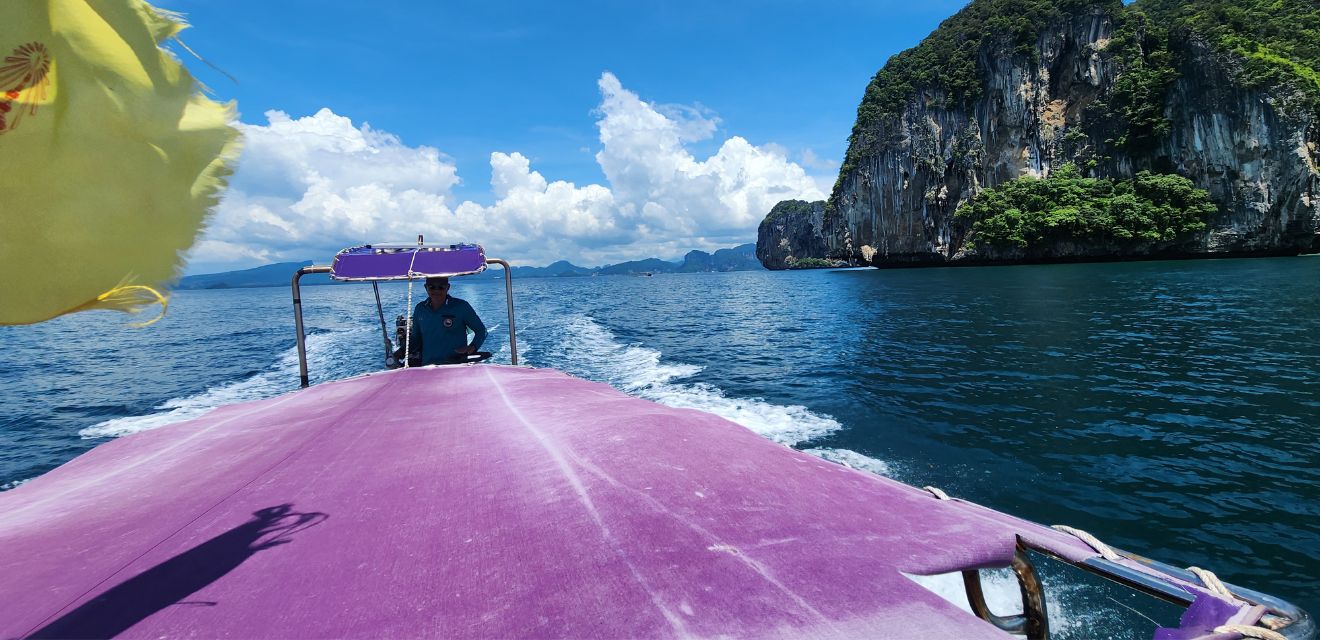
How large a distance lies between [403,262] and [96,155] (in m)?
6.66

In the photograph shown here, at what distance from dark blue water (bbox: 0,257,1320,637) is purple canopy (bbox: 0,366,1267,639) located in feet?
11.0

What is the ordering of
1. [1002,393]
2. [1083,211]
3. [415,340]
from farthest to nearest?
1. [1083,211]
2. [1002,393]
3. [415,340]

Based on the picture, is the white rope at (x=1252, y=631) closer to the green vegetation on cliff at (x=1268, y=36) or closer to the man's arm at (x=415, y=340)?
the man's arm at (x=415, y=340)

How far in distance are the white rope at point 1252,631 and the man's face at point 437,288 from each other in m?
7.73

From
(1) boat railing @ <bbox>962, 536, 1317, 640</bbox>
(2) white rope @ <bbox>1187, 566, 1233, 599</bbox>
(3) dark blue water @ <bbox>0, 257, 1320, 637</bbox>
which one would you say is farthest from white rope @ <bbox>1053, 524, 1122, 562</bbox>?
(3) dark blue water @ <bbox>0, 257, 1320, 637</bbox>

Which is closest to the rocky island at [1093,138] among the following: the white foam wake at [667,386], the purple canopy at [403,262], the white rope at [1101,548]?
the white foam wake at [667,386]

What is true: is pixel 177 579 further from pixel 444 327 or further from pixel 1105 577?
pixel 444 327

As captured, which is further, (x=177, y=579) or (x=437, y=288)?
(x=437, y=288)

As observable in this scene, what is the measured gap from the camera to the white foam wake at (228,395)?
1012cm

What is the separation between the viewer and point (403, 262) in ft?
24.6

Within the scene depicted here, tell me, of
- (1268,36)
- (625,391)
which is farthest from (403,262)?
(1268,36)

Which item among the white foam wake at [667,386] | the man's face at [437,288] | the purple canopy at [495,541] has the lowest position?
the white foam wake at [667,386]

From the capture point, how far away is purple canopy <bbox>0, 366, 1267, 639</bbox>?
1373 millimetres

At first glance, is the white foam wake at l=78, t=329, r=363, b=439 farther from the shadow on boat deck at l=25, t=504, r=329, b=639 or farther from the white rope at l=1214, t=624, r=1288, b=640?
the white rope at l=1214, t=624, r=1288, b=640
